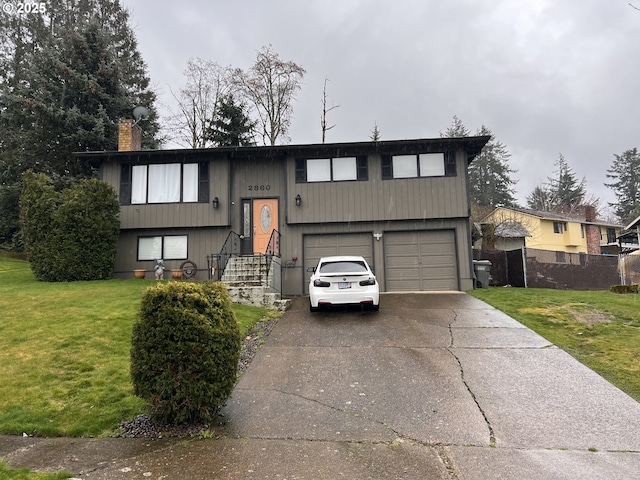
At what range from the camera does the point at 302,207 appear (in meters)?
14.2

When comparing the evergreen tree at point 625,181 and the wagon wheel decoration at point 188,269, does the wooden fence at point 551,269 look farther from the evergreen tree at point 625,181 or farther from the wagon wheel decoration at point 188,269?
the evergreen tree at point 625,181

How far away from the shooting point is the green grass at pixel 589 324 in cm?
589

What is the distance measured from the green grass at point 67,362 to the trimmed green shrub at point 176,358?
2.41 ft

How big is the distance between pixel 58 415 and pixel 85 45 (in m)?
24.7

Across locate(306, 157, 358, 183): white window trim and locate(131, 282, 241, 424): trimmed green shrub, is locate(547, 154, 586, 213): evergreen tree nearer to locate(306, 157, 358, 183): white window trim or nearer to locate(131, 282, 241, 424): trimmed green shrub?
locate(306, 157, 358, 183): white window trim

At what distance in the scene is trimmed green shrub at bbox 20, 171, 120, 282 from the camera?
12445mm

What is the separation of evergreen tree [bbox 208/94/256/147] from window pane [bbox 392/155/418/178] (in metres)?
14.5

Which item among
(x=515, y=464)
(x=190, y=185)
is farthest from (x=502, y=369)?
(x=190, y=185)

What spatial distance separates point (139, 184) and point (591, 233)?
36813 mm

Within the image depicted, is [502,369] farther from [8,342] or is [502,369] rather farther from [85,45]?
[85,45]

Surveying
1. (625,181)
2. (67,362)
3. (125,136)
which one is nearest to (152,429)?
(67,362)

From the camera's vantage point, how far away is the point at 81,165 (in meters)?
21.6

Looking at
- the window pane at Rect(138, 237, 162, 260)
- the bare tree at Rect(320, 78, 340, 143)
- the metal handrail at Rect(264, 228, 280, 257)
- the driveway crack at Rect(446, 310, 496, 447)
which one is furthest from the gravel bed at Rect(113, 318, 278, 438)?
the bare tree at Rect(320, 78, 340, 143)
